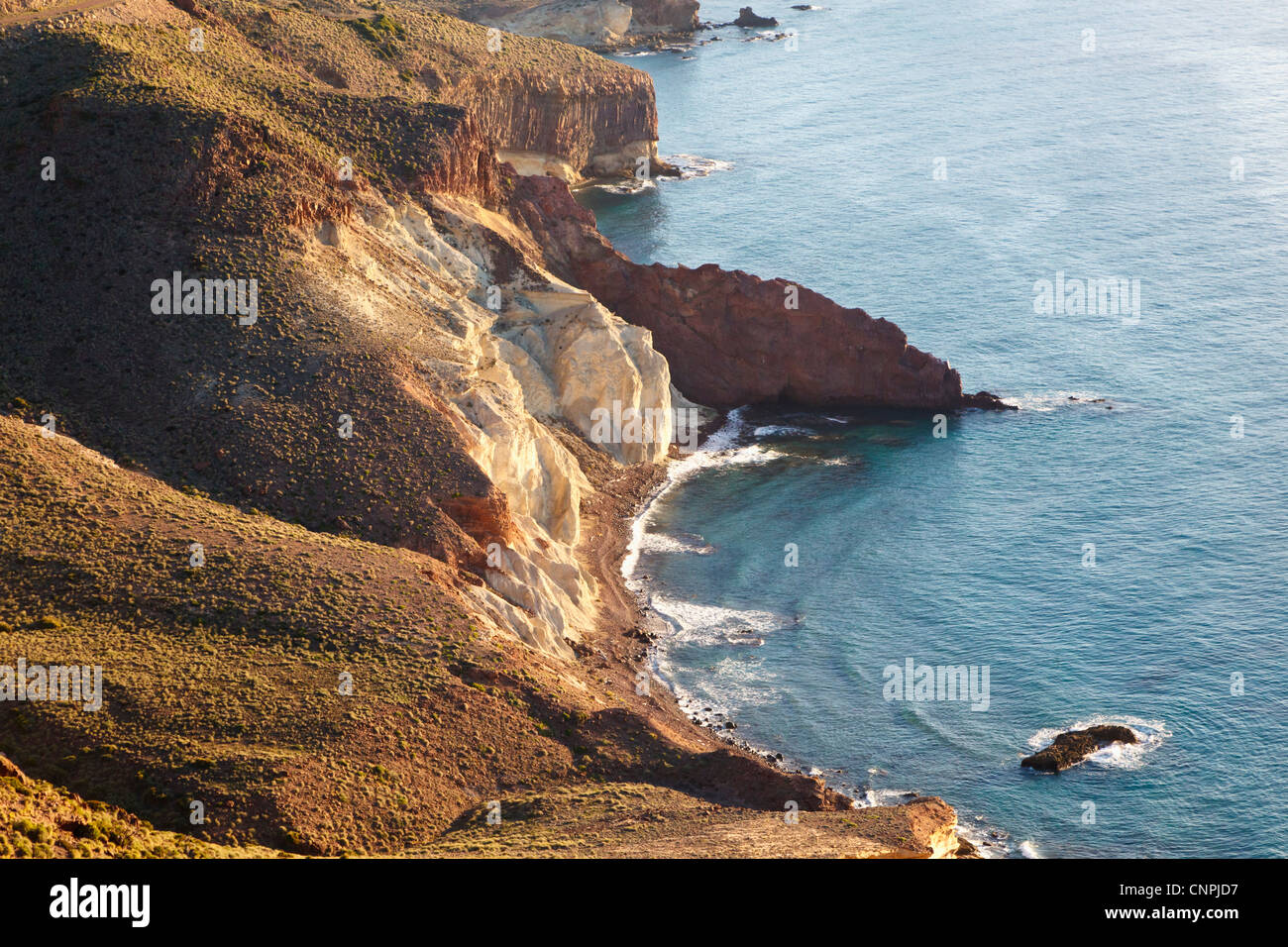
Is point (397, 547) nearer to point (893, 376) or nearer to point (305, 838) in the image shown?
point (305, 838)

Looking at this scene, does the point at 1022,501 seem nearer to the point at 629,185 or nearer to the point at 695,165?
the point at 629,185

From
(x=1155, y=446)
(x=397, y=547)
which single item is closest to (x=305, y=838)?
(x=397, y=547)

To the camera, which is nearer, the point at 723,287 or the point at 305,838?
the point at 305,838

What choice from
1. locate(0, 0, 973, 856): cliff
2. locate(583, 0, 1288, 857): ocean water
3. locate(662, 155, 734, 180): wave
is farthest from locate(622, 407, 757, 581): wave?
locate(662, 155, 734, 180): wave

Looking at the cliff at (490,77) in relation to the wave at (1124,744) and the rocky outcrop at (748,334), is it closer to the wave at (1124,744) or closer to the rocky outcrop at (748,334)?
the rocky outcrop at (748,334)

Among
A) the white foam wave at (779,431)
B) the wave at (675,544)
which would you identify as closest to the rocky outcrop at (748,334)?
the white foam wave at (779,431)

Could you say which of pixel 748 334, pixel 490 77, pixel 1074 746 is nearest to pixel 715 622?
pixel 1074 746
